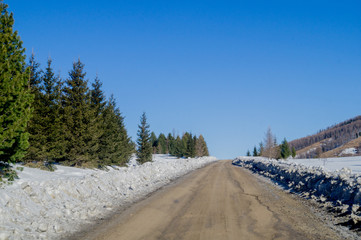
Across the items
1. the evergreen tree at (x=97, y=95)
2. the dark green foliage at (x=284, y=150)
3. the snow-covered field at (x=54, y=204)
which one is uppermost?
the evergreen tree at (x=97, y=95)

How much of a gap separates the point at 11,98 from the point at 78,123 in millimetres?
13461

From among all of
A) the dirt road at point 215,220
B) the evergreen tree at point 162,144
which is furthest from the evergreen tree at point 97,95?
the evergreen tree at point 162,144

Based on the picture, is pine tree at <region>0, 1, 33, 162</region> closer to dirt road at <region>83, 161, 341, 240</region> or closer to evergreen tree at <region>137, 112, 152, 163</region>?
dirt road at <region>83, 161, 341, 240</region>

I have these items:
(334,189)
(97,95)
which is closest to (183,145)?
(97,95)

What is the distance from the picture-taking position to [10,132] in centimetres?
791

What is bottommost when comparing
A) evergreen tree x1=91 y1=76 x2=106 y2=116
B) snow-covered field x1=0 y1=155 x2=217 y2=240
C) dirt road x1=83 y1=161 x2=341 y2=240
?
dirt road x1=83 y1=161 x2=341 y2=240

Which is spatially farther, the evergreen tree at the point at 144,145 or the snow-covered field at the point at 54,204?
the evergreen tree at the point at 144,145

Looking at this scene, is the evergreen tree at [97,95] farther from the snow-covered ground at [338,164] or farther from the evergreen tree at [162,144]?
the evergreen tree at [162,144]

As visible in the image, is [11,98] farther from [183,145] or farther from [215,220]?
[183,145]

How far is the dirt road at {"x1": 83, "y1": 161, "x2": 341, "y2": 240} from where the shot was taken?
582 centimetres

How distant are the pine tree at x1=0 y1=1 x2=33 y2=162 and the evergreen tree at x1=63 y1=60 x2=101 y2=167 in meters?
11.4

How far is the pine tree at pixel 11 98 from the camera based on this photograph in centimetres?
803

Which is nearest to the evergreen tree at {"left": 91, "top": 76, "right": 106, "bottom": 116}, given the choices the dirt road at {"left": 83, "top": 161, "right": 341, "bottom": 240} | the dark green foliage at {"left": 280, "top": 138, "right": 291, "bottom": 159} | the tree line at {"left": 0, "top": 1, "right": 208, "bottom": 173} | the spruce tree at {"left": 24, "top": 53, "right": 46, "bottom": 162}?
the tree line at {"left": 0, "top": 1, "right": 208, "bottom": 173}

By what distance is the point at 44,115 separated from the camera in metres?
A: 17.5
